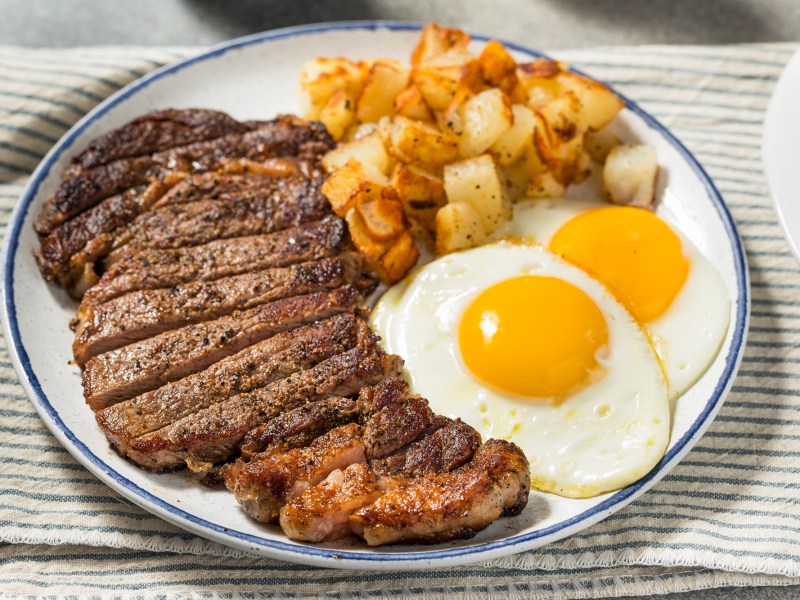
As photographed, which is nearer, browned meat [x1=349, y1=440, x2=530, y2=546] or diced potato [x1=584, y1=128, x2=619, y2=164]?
browned meat [x1=349, y1=440, x2=530, y2=546]

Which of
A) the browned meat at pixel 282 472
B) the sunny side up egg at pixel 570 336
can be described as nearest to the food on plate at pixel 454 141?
the sunny side up egg at pixel 570 336

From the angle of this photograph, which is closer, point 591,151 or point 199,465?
point 199,465

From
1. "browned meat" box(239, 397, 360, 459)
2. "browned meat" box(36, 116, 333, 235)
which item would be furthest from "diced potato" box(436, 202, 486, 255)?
"browned meat" box(239, 397, 360, 459)

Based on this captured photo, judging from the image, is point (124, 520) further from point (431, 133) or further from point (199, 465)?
point (431, 133)

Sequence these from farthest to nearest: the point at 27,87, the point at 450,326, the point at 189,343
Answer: the point at 27,87 < the point at 450,326 < the point at 189,343

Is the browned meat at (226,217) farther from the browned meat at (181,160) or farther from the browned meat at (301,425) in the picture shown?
the browned meat at (301,425)

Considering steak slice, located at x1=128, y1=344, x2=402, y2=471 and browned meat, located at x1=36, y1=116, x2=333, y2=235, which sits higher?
browned meat, located at x1=36, y1=116, x2=333, y2=235

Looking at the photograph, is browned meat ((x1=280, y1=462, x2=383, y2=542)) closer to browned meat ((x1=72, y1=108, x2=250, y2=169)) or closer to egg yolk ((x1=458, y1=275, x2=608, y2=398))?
egg yolk ((x1=458, y1=275, x2=608, y2=398))

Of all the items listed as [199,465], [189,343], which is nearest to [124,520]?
[199,465]
